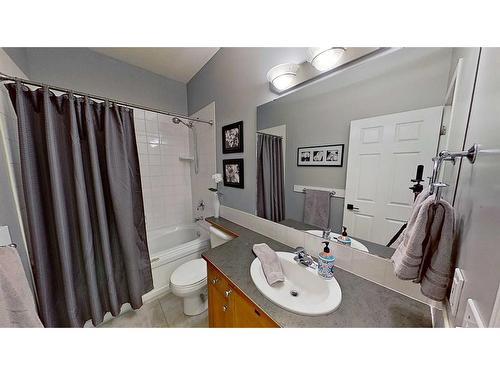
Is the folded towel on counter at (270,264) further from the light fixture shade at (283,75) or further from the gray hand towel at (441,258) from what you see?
the light fixture shade at (283,75)

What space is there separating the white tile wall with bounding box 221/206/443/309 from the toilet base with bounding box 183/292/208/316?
33.4 inches

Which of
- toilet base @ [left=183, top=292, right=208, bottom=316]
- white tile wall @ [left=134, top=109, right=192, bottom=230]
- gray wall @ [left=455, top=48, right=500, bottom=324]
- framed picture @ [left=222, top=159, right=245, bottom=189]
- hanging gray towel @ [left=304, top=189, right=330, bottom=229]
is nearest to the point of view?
gray wall @ [left=455, top=48, right=500, bottom=324]

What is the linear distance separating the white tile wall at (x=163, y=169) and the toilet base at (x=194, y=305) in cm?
112

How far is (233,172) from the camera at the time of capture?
5.12 ft

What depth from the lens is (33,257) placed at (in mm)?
915

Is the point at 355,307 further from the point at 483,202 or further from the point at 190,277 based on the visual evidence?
the point at 190,277

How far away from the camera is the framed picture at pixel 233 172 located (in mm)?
1483

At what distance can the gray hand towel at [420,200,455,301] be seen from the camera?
427 millimetres

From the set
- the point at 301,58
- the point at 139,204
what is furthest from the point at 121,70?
the point at 301,58

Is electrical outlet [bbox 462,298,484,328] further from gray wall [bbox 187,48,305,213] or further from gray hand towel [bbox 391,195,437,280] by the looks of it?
gray wall [bbox 187,48,305,213]

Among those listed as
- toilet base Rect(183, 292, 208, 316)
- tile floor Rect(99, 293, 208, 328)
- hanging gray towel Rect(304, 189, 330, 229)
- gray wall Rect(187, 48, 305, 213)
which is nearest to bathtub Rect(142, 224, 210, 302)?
tile floor Rect(99, 293, 208, 328)

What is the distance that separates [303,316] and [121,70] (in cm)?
260

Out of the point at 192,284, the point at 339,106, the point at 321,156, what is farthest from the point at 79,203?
the point at 339,106
